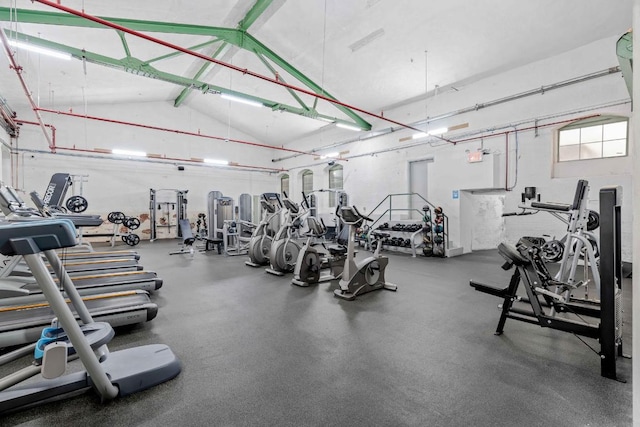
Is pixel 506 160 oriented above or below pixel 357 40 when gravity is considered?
below

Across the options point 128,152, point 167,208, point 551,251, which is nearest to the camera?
point 551,251

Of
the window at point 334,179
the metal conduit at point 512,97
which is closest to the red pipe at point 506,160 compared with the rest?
the metal conduit at point 512,97

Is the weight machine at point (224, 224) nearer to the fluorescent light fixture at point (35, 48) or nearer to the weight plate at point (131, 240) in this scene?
the weight plate at point (131, 240)

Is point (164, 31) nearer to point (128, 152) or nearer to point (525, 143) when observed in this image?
point (128, 152)

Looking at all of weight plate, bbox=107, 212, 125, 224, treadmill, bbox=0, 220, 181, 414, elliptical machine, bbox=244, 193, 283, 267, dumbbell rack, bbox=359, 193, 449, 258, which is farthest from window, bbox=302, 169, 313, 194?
treadmill, bbox=0, 220, 181, 414

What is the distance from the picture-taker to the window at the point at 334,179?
11852 mm

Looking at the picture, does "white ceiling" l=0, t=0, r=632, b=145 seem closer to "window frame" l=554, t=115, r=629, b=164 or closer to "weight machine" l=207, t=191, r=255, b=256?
"window frame" l=554, t=115, r=629, b=164

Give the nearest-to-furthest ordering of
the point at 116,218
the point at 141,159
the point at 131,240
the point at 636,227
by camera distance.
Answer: the point at 636,227 < the point at 116,218 < the point at 131,240 < the point at 141,159

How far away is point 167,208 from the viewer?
37.3 ft

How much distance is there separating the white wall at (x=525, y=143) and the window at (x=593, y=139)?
Result: 0.50 feet

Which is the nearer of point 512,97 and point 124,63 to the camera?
point 124,63

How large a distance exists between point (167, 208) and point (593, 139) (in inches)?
515

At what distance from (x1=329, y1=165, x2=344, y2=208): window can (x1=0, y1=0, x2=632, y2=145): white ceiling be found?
3.53m

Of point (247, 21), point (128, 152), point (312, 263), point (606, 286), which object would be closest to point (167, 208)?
point (128, 152)
